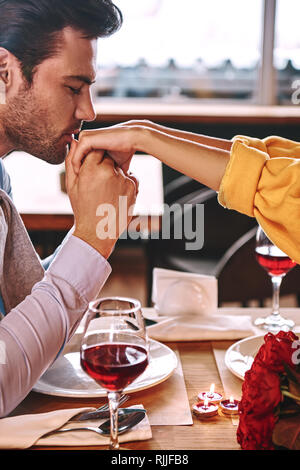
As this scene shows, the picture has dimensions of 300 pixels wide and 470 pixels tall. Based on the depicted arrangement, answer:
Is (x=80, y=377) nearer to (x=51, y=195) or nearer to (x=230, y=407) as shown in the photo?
(x=230, y=407)

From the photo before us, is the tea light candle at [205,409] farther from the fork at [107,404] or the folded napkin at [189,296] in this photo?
the folded napkin at [189,296]

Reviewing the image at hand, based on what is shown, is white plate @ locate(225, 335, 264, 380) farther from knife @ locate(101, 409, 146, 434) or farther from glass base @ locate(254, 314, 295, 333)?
knife @ locate(101, 409, 146, 434)

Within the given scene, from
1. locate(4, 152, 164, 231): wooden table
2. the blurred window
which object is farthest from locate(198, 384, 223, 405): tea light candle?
the blurred window

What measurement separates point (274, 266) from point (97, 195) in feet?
1.40

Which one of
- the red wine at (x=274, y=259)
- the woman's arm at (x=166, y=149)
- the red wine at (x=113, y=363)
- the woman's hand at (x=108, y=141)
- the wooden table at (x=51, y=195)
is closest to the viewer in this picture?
the red wine at (x=113, y=363)

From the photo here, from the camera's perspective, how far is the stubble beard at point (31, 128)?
1379 mm

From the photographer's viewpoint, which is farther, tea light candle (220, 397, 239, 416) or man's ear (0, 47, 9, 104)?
man's ear (0, 47, 9, 104)

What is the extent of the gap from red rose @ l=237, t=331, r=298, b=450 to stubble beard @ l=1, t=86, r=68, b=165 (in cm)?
82

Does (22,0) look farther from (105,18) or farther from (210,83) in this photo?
(210,83)

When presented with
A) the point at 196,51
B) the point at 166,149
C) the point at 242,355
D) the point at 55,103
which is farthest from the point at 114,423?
the point at 196,51

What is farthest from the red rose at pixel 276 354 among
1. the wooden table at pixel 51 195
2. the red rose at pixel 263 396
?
the wooden table at pixel 51 195

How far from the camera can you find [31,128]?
1424 mm

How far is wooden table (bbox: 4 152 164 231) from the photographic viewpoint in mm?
2396
